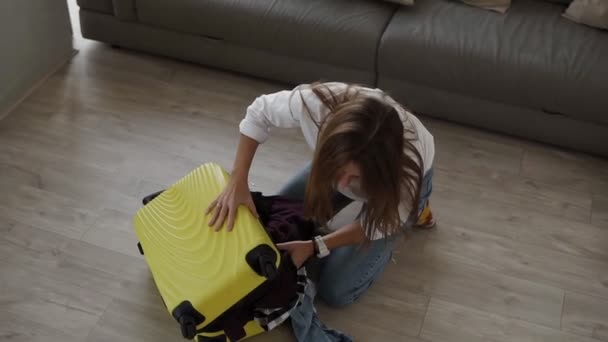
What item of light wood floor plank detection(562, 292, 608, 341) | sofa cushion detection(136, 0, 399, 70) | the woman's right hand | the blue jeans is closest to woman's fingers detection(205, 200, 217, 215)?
the woman's right hand

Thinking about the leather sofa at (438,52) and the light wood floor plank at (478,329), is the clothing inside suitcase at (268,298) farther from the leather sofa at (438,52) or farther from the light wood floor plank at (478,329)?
the leather sofa at (438,52)

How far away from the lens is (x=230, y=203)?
169cm

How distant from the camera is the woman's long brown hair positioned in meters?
1.32

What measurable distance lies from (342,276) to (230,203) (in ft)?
1.24

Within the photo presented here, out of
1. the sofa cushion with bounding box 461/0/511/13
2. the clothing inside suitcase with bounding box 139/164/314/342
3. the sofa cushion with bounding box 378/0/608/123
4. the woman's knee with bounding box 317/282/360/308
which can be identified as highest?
the sofa cushion with bounding box 461/0/511/13

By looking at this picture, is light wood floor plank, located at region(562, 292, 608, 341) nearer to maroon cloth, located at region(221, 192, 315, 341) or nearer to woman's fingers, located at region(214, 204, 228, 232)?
maroon cloth, located at region(221, 192, 315, 341)

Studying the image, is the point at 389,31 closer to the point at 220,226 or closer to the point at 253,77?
the point at 253,77

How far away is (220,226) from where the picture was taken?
5.50ft

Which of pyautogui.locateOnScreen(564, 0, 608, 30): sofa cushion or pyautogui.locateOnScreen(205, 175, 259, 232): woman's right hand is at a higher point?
pyautogui.locateOnScreen(564, 0, 608, 30): sofa cushion

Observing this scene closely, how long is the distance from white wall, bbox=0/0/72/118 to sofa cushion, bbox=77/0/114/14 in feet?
0.25

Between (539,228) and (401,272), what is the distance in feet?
1.63

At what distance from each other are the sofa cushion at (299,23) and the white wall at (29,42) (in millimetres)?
377

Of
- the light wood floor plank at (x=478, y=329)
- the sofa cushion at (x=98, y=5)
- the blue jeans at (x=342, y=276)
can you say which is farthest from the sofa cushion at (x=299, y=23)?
the light wood floor plank at (x=478, y=329)

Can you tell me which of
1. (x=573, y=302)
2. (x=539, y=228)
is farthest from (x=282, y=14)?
(x=573, y=302)
